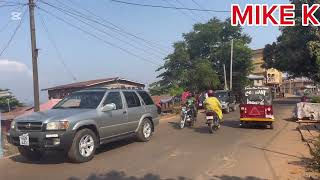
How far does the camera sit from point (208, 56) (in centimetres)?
6272

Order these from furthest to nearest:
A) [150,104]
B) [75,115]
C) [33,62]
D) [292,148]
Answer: [33,62] < [150,104] < [292,148] < [75,115]

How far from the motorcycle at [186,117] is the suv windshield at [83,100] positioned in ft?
24.8

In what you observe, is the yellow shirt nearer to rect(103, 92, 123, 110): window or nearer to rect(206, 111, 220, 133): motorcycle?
rect(206, 111, 220, 133): motorcycle

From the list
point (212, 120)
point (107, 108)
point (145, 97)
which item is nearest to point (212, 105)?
point (212, 120)

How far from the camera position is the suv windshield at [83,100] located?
11.9 meters

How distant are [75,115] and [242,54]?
52.0 metres

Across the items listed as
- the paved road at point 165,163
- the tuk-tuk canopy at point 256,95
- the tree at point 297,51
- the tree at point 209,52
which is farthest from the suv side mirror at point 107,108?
the tree at point 209,52

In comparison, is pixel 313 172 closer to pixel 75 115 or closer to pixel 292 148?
pixel 292 148

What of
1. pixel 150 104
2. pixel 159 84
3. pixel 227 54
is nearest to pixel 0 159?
pixel 150 104

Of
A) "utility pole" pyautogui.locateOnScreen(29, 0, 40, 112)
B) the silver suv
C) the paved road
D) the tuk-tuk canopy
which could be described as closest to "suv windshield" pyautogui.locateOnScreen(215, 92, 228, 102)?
the tuk-tuk canopy

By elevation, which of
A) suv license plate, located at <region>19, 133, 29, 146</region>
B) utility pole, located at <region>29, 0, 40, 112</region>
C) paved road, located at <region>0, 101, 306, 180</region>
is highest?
utility pole, located at <region>29, 0, 40, 112</region>

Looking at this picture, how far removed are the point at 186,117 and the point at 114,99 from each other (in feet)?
24.5

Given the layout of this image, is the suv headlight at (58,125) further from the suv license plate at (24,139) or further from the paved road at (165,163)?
the paved road at (165,163)

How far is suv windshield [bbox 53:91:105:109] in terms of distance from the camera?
11.9 m
